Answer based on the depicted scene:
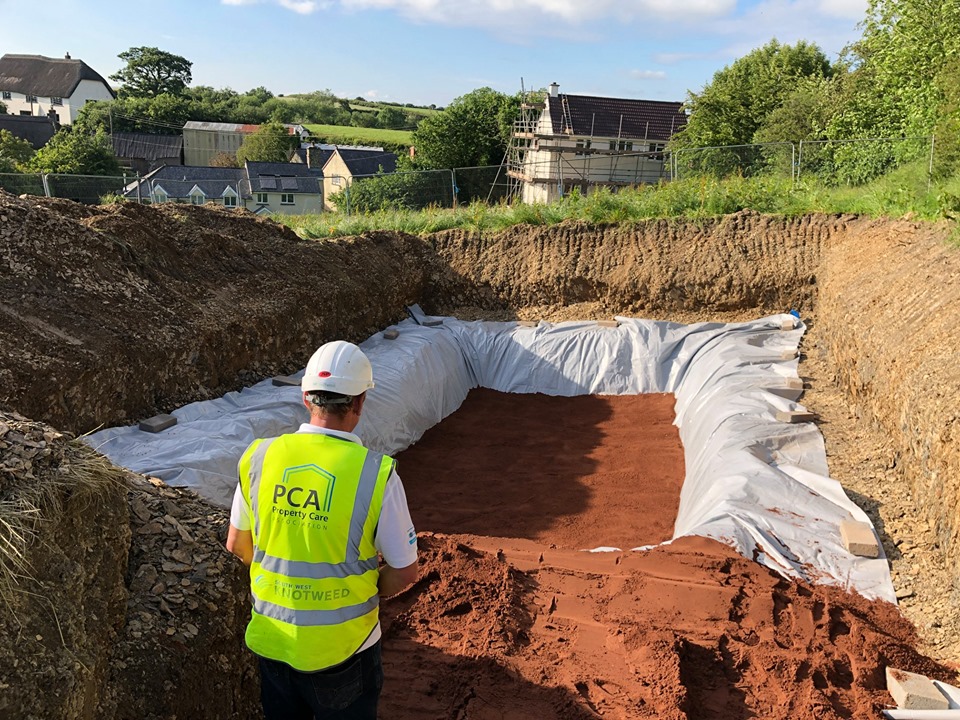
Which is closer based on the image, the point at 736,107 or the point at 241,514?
the point at 241,514

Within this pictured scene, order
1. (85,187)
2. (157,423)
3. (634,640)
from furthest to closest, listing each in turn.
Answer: (85,187) → (157,423) → (634,640)

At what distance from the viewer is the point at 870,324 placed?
782 cm

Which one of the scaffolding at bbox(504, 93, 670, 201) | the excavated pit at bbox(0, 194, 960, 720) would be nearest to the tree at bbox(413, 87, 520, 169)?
the scaffolding at bbox(504, 93, 670, 201)

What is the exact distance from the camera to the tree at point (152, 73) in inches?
2864

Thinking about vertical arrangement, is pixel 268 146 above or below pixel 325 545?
above

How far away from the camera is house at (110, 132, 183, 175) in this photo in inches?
1976

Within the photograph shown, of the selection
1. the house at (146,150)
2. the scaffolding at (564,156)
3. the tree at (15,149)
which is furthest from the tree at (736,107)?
the house at (146,150)

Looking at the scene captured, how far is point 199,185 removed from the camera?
31.8 metres

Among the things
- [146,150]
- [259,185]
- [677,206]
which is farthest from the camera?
[146,150]

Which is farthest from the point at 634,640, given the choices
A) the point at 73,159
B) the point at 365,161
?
the point at 73,159

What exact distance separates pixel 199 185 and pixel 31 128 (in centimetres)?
2572

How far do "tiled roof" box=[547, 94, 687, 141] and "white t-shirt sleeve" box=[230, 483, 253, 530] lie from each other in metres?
35.4

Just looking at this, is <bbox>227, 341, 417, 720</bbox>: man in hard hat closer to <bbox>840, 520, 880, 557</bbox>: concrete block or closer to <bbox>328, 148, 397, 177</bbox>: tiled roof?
<bbox>840, 520, 880, 557</bbox>: concrete block

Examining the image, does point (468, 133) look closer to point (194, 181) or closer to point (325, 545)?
point (194, 181)
